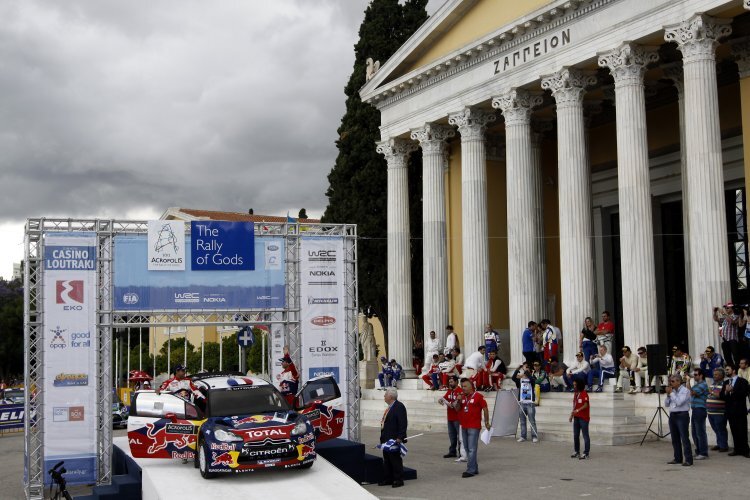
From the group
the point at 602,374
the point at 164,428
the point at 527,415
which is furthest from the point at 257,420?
the point at 602,374

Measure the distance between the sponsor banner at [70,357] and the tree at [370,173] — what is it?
70.9 feet

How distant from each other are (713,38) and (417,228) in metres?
17.4

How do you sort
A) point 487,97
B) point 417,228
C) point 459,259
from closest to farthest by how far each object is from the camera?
point 487,97 → point 459,259 → point 417,228

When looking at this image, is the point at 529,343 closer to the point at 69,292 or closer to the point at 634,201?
the point at 634,201

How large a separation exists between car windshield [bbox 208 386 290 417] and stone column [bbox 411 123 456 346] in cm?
1649

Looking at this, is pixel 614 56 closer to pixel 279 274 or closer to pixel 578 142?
pixel 578 142

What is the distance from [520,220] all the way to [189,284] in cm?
1301

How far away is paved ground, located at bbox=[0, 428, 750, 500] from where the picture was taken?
44.9ft

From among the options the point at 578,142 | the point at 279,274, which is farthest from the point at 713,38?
the point at 279,274

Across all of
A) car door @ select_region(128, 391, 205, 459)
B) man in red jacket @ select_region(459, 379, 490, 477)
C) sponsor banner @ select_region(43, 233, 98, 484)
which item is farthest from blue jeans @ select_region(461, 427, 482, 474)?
sponsor banner @ select_region(43, 233, 98, 484)

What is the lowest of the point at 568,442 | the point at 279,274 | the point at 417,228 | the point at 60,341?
the point at 568,442

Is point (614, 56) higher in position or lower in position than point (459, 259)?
higher

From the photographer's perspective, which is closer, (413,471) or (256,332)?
(413,471)

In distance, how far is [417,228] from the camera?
122 feet
